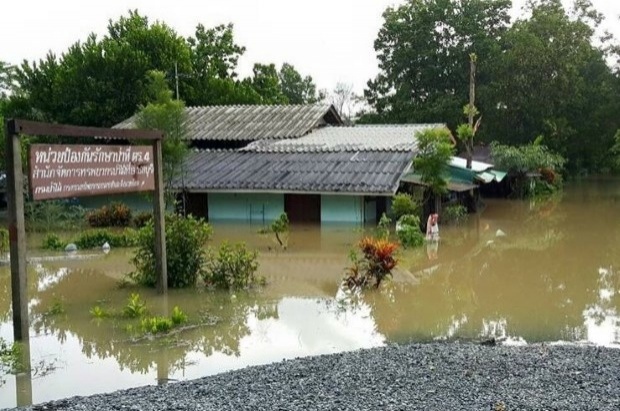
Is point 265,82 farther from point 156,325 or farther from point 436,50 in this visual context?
point 156,325

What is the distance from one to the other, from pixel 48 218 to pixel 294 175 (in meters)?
8.18

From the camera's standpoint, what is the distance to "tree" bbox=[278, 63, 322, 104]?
6241 centimetres

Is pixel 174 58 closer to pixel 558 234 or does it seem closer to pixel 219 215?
pixel 219 215

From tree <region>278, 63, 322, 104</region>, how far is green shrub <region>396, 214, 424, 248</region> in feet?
141

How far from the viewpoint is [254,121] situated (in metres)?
30.6

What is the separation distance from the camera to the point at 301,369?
7457 mm

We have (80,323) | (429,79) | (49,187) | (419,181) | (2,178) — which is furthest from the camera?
(429,79)

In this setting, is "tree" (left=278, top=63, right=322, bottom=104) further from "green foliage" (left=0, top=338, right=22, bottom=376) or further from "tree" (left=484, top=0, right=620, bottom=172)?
"green foliage" (left=0, top=338, right=22, bottom=376)

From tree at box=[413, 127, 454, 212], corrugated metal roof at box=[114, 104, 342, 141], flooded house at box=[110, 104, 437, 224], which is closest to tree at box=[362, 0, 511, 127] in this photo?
corrugated metal roof at box=[114, 104, 342, 141]

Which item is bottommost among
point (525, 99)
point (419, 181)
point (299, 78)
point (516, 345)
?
point (516, 345)

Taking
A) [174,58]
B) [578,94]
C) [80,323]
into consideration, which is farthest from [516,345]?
[578,94]

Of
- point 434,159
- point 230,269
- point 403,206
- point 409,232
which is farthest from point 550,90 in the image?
point 230,269

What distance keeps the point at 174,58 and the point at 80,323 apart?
28.0 metres

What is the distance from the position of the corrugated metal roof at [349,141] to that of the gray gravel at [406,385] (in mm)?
17091
